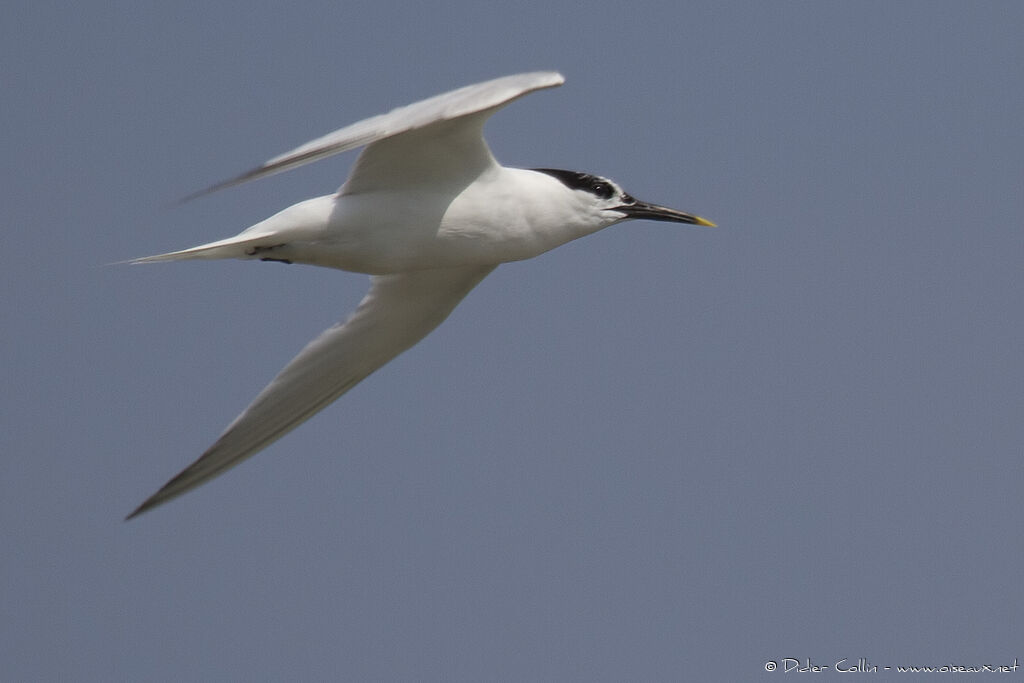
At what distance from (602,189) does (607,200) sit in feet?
0.27

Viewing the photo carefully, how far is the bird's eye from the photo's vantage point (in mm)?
9781

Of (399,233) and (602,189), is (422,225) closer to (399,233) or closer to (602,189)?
(399,233)

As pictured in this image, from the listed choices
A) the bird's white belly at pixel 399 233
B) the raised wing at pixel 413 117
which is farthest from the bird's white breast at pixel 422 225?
the raised wing at pixel 413 117

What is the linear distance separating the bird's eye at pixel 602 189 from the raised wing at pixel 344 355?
1032mm

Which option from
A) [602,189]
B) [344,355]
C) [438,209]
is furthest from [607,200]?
[344,355]

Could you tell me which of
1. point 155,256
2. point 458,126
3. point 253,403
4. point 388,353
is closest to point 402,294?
point 388,353

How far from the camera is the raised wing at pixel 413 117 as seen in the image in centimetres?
731

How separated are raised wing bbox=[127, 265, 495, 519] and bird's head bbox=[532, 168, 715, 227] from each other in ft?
3.27

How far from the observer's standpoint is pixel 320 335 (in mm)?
10836

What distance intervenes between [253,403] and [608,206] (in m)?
2.82

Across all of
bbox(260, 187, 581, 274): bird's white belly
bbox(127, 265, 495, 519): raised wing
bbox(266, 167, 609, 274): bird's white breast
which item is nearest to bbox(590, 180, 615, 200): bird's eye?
bbox(266, 167, 609, 274): bird's white breast

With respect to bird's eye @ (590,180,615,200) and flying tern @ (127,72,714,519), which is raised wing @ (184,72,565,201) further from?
bird's eye @ (590,180,615,200)

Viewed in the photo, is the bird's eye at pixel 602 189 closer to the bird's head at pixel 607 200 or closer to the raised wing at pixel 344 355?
the bird's head at pixel 607 200

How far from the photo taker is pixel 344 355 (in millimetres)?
10867
